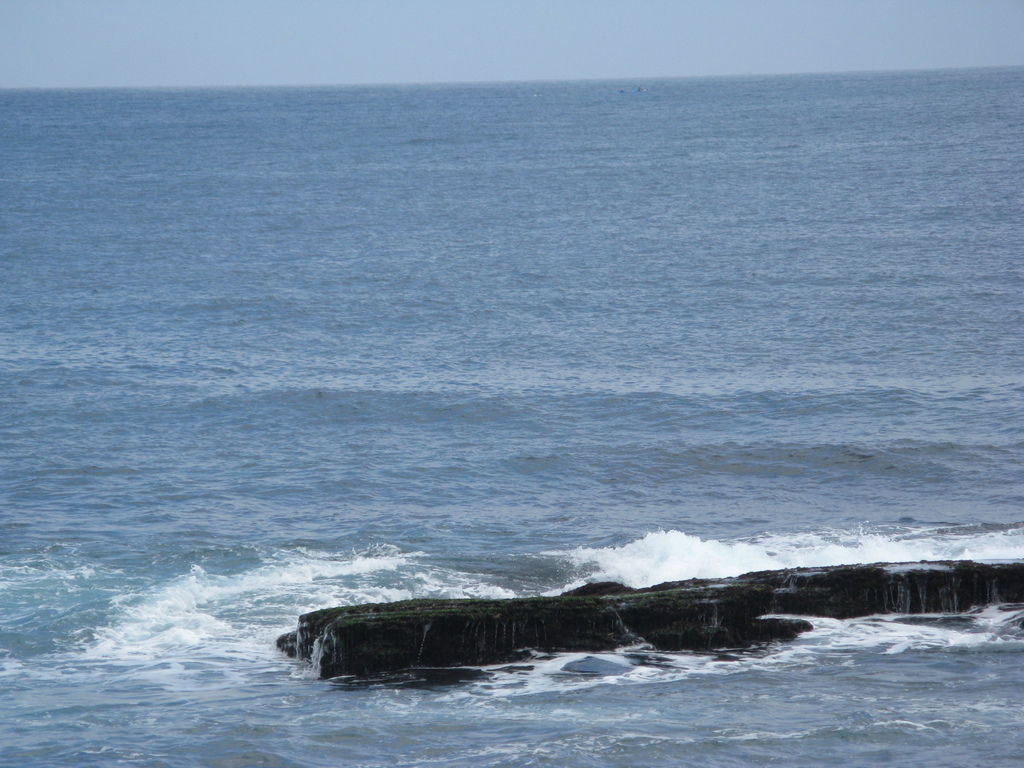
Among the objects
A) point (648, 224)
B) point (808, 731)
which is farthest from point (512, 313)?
point (808, 731)

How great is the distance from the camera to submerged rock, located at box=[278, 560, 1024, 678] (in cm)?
1828

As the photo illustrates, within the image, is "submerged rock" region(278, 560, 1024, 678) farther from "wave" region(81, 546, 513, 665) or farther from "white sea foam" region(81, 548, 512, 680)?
"wave" region(81, 546, 513, 665)

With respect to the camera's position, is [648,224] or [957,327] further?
[648,224]

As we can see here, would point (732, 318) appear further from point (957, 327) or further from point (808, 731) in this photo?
point (808, 731)

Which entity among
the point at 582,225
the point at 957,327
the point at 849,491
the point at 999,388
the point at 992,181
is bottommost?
the point at 849,491

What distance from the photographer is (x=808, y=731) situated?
15.6 metres

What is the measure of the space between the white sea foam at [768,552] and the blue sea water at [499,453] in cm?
10

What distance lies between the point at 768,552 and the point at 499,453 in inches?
369

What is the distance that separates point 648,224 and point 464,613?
50.4 metres

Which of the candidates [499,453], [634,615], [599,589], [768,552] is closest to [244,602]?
[599,589]

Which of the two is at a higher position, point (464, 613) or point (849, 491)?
point (849, 491)

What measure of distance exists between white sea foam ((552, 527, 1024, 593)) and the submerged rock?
10.9 ft

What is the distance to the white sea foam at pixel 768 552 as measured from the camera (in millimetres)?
23594

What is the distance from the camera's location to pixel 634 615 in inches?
742
